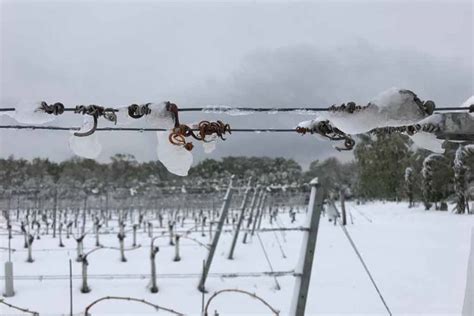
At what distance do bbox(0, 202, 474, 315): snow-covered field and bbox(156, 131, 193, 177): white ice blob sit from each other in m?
2.12

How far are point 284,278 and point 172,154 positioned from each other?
5.19 metres

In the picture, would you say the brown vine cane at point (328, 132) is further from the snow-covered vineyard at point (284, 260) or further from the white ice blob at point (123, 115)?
the white ice blob at point (123, 115)

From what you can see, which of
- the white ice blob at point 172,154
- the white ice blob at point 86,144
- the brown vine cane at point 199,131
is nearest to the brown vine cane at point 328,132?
the brown vine cane at point 199,131

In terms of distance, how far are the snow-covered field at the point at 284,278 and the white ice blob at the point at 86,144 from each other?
241cm

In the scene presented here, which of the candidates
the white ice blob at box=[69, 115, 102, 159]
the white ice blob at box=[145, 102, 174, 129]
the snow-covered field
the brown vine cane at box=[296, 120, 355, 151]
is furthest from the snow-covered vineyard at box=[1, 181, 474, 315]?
the white ice blob at box=[145, 102, 174, 129]

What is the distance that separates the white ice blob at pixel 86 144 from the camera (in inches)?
70.6

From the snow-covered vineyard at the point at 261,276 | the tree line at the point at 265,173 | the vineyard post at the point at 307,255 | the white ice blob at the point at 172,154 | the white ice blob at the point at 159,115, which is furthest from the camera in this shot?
the tree line at the point at 265,173

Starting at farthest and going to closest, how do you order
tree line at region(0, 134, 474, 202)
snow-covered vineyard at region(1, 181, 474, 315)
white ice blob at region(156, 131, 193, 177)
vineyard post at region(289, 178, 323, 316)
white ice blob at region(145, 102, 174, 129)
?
tree line at region(0, 134, 474, 202)
snow-covered vineyard at region(1, 181, 474, 315)
vineyard post at region(289, 178, 323, 316)
white ice blob at region(156, 131, 193, 177)
white ice blob at region(145, 102, 174, 129)

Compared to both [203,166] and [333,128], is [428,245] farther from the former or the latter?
[203,166]

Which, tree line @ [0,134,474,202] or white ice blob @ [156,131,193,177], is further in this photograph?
tree line @ [0,134,474,202]

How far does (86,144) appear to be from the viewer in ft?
5.93

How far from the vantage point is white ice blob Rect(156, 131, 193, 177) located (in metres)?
1.75

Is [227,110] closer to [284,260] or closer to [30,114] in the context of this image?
[30,114]

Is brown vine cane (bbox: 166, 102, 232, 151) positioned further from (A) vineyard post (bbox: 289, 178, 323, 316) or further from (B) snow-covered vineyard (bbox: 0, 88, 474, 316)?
(A) vineyard post (bbox: 289, 178, 323, 316)
